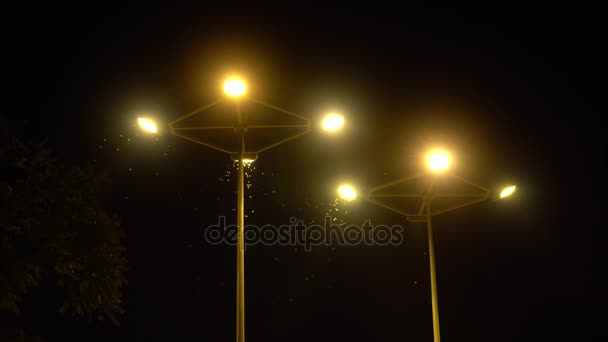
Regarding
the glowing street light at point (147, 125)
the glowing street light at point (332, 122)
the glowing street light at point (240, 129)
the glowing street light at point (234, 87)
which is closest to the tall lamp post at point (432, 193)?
the glowing street light at point (332, 122)

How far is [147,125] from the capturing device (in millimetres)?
9758

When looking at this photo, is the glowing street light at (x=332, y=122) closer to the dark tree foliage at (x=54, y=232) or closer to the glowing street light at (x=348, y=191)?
the glowing street light at (x=348, y=191)

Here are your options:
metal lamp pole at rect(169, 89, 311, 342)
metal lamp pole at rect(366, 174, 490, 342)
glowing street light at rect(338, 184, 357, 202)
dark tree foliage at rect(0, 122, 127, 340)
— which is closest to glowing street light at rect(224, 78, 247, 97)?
metal lamp pole at rect(169, 89, 311, 342)

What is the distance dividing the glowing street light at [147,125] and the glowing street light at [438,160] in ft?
15.7

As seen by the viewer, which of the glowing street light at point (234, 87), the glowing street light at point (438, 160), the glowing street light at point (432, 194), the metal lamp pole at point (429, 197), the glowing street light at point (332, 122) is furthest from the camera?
the metal lamp pole at point (429, 197)

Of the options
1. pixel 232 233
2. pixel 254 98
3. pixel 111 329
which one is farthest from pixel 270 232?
pixel 254 98

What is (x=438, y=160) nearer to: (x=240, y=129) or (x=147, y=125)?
(x=240, y=129)

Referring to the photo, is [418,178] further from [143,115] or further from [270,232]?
[270,232]

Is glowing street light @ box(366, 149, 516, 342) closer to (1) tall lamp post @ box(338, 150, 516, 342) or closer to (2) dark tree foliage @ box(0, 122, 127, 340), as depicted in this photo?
(1) tall lamp post @ box(338, 150, 516, 342)

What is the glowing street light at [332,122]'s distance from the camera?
956cm

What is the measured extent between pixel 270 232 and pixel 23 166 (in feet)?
40.2

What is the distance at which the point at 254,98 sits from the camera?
9.49 meters

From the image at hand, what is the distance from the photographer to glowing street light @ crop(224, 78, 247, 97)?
Answer: 934cm

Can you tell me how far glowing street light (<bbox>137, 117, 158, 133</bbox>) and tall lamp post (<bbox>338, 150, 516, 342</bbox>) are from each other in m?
4.74
